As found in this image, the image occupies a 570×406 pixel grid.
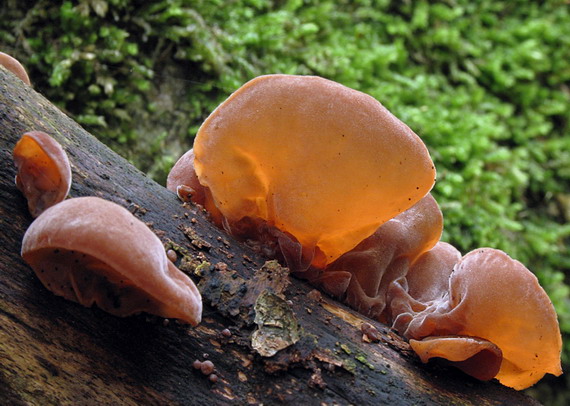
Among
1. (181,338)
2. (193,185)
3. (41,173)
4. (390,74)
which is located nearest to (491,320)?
(181,338)

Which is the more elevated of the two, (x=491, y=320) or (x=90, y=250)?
(x=90, y=250)

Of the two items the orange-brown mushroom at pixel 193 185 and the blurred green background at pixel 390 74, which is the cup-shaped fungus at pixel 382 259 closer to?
the orange-brown mushroom at pixel 193 185

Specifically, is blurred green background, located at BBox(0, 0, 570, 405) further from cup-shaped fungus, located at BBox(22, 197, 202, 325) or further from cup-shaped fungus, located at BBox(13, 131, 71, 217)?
cup-shaped fungus, located at BBox(22, 197, 202, 325)

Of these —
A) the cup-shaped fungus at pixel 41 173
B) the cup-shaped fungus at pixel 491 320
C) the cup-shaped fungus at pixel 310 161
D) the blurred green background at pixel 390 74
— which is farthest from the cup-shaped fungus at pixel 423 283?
the blurred green background at pixel 390 74

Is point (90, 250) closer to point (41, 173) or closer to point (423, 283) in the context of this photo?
point (41, 173)

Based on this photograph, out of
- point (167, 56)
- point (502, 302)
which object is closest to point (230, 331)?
point (502, 302)

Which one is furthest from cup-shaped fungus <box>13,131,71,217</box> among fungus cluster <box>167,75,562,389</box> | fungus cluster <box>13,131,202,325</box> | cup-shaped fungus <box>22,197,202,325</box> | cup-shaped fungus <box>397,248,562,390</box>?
cup-shaped fungus <box>397,248,562,390</box>

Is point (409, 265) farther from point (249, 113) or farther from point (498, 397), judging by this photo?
point (249, 113)
